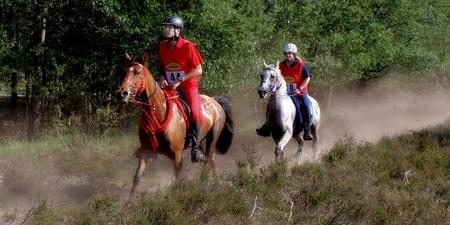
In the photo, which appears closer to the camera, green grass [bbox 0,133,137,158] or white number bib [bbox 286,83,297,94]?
green grass [bbox 0,133,137,158]

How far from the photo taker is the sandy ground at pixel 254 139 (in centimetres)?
983

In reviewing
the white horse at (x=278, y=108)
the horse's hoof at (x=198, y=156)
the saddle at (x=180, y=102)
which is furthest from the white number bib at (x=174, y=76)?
the white horse at (x=278, y=108)

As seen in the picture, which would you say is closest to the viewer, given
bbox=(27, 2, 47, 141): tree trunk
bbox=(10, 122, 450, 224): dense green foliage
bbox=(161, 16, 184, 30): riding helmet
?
bbox=(10, 122, 450, 224): dense green foliage

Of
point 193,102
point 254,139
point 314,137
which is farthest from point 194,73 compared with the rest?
point 254,139

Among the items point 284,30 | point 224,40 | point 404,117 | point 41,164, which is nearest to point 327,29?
point 284,30

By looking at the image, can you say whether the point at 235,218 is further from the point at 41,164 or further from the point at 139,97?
the point at 41,164

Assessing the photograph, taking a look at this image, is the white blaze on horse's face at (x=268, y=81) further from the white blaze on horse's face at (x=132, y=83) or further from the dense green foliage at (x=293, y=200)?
the white blaze on horse's face at (x=132, y=83)

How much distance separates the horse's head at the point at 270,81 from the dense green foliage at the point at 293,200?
6.28 ft

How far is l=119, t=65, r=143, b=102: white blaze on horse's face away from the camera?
897cm

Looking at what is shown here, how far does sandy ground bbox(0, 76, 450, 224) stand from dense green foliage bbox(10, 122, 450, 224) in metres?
0.81

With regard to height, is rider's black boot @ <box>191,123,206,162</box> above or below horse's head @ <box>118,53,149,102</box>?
below

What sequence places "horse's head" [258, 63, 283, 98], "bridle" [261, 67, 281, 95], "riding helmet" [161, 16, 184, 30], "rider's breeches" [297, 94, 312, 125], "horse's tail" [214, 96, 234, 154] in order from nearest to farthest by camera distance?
"riding helmet" [161, 16, 184, 30] < "horse's tail" [214, 96, 234, 154] < "horse's head" [258, 63, 283, 98] < "bridle" [261, 67, 281, 95] < "rider's breeches" [297, 94, 312, 125]

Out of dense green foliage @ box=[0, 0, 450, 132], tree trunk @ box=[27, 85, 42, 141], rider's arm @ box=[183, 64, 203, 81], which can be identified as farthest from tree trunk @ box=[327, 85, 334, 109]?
rider's arm @ box=[183, 64, 203, 81]

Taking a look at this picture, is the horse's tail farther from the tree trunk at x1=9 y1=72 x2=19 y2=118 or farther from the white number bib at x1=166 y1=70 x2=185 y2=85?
the tree trunk at x1=9 y1=72 x2=19 y2=118
